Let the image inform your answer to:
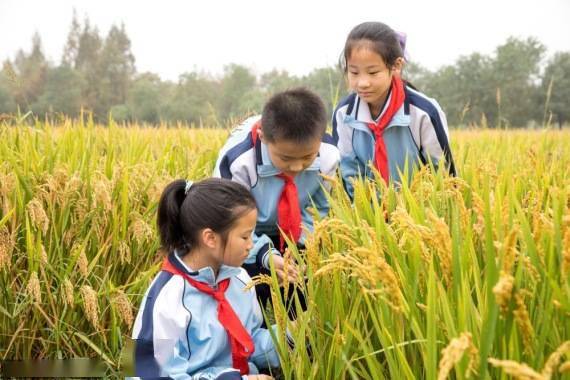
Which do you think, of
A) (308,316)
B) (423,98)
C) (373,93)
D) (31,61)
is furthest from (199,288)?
(31,61)

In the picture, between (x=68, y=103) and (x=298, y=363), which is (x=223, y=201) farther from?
(x=68, y=103)

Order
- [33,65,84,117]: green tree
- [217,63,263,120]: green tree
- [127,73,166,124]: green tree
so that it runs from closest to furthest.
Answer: [127,73,166,124]: green tree < [33,65,84,117]: green tree < [217,63,263,120]: green tree

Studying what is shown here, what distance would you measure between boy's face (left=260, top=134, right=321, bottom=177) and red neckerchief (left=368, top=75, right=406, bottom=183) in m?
0.74

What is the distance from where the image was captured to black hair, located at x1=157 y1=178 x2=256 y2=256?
2.12m

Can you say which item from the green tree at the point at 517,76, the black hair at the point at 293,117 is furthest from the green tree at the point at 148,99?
the black hair at the point at 293,117

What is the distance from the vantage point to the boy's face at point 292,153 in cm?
251

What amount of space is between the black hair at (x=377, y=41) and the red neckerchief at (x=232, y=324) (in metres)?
1.52

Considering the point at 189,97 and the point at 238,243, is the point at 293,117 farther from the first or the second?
the point at 189,97

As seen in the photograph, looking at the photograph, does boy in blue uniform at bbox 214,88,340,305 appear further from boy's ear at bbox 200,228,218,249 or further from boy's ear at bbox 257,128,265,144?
boy's ear at bbox 200,228,218,249

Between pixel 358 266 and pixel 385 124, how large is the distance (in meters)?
2.26

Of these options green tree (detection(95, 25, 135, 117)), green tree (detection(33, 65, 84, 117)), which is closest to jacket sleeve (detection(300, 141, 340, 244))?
green tree (detection(33, 65, 84, 117))

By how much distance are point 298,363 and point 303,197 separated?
139 cm

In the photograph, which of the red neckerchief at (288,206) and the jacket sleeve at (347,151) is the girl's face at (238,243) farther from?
the jacket sleeve at (347,151)

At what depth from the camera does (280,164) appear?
8.66 feet
